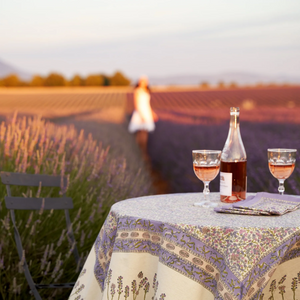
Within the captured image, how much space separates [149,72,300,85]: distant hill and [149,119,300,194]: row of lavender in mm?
545

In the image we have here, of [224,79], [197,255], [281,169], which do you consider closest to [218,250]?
[197,255]

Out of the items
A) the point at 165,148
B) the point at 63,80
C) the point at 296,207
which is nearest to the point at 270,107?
the point at 165,148

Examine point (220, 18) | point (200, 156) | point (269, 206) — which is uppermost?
point (220, 18)

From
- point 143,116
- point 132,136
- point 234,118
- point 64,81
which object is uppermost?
point 64,81

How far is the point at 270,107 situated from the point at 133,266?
13.5 feet

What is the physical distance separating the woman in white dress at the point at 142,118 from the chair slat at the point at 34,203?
12.5ft

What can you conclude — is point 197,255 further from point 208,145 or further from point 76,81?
point 76,81

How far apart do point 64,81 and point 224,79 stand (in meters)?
2.12

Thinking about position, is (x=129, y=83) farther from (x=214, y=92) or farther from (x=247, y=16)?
(x=247, y=16)

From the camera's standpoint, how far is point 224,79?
562cm

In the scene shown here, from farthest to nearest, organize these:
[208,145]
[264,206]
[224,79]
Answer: [224,79] < [208,145] < [264,206]

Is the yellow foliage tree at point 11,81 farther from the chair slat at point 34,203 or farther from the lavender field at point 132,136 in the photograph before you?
the chair slat at point 34,203

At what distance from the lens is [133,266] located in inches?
55.1

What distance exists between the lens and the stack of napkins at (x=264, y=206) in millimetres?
1426
